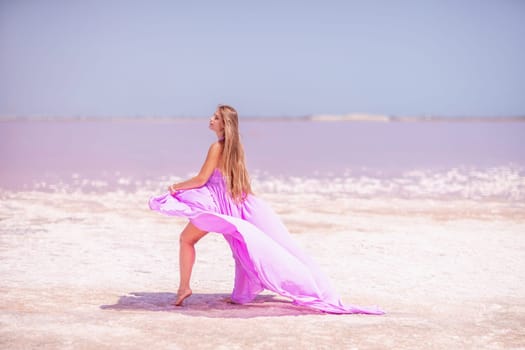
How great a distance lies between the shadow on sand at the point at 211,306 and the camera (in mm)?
6461

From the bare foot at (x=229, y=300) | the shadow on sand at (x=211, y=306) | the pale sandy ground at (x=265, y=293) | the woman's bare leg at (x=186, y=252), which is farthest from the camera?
the bare foot at (x=229, y=300)

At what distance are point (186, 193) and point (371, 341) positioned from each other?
221cm

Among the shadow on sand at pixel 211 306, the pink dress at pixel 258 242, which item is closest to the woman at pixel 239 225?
the pink dress at pixel 258 242

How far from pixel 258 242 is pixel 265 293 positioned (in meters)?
1.41

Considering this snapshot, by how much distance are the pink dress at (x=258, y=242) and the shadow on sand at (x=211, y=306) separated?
0.24 metres

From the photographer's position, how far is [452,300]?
716 cm

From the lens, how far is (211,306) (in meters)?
6.78

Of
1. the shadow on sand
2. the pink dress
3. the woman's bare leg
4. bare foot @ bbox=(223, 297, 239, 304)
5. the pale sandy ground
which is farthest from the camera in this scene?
bare foot @ bbox=(223, 297, 239, 304)

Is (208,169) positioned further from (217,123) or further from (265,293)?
(265,293)

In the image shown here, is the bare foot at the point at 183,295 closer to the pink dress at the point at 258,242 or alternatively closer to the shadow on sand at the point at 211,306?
the shadow on sand at the point at 211,306

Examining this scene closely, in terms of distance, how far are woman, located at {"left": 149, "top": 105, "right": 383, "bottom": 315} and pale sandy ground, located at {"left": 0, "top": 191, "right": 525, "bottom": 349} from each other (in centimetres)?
25

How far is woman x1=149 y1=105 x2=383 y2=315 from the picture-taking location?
6285mm

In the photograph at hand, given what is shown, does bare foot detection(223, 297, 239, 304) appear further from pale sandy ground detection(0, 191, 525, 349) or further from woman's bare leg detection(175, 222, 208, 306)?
woman's bare leg detection(175, 222, 208, 306)

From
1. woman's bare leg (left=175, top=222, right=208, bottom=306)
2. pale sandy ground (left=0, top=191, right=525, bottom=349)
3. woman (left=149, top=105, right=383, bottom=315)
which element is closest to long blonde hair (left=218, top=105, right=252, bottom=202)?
woman (left=149, top=105, right=383, bottom=315)
